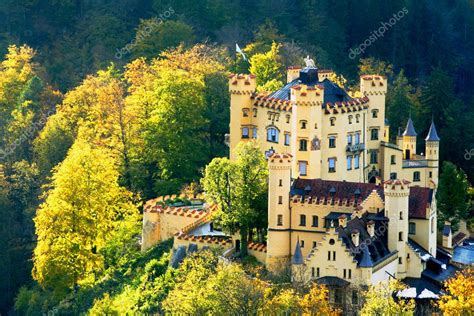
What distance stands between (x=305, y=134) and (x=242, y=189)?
8060 millimetres

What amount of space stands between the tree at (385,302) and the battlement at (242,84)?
22.6 metres

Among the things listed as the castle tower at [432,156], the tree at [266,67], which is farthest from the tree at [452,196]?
the tree at [266,67]

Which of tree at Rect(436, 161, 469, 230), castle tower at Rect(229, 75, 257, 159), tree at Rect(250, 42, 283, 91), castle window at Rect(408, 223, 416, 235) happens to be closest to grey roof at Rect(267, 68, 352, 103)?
castle tower at Rect(229, 75, 257, 159)

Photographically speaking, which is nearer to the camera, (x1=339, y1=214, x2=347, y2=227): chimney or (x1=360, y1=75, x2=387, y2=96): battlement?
(x1=339, y1=214, x2=347, y2=227): chimney

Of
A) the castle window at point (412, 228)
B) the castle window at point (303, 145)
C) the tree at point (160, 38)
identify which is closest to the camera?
the castle window at point (412, 228)

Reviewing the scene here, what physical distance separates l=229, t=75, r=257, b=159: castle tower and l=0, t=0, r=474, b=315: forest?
7671 millimetres

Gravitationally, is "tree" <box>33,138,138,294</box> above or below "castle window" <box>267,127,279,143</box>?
below

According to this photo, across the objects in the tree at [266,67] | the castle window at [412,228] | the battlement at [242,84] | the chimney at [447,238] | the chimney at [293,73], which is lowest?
the chimney at [447,238]

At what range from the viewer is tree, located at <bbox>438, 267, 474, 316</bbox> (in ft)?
343

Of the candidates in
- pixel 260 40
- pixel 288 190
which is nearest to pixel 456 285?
pixel 288 190

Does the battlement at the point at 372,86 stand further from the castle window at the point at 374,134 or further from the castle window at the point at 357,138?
the castle window at the point at 357,138

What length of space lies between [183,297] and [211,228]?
1231 centimetres

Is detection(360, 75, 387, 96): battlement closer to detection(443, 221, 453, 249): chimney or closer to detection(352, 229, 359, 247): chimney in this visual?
detection(443, 221, 453, 249): chimney

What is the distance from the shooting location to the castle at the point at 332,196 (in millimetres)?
110250
